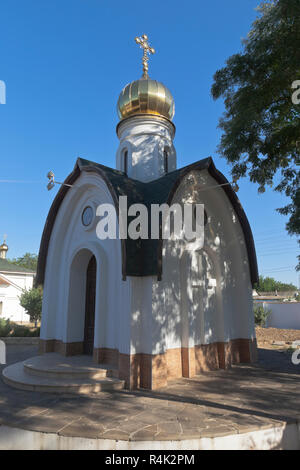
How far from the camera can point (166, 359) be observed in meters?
7.41

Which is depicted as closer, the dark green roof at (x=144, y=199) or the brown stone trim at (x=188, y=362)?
the dark green roof at (x=144, y=199)

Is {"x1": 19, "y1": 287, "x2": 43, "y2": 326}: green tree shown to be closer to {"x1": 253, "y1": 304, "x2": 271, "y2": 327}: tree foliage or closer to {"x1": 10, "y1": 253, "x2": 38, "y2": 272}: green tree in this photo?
{"x1": 253, "y1": 304, "x2": 271, "y2": 327}: tree foliage

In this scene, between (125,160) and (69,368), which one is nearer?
(69,368)

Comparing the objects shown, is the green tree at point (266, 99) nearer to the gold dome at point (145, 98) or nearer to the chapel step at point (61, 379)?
the gold dome at point (145, 98)

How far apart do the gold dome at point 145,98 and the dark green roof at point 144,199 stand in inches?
144

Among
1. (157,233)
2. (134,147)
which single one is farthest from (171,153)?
(157,233)

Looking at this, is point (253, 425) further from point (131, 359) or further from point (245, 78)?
point (245, 78)

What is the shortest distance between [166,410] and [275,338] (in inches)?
521

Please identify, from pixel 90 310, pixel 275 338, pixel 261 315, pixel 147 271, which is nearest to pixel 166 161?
pixel 147 271

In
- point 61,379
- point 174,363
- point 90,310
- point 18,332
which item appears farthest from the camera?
point 18,332

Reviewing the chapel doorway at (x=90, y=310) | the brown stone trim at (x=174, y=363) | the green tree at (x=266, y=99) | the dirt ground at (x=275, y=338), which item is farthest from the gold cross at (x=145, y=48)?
the dirt ground at (x=275, y=338)

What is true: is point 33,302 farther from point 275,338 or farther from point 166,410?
point 166,410

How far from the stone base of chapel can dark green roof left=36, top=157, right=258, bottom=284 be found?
204 cm

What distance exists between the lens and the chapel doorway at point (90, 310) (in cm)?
938
